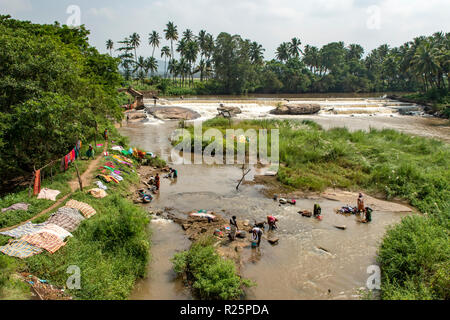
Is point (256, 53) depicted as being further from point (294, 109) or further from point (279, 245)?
point (279, 245)

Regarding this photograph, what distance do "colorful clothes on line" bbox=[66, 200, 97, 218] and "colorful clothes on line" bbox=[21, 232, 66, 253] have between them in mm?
2114

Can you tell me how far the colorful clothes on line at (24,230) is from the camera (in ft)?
30.6

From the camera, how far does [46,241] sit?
359 inches

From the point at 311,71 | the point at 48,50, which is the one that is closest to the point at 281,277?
the point at 48,50

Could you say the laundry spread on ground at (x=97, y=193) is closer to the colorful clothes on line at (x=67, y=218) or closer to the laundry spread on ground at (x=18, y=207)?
the colorful clothes on line at (x=67, y=218)

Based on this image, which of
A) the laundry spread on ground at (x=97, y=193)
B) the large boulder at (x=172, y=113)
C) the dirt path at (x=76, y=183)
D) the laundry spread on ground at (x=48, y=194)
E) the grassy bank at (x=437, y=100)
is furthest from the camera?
the grassy bank at (x=437, y=100)

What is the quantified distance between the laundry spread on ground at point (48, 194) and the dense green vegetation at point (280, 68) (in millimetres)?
49004

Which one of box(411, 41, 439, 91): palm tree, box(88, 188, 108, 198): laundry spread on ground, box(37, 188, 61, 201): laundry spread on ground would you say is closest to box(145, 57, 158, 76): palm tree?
box(411, 41, 439, 91): palm tree

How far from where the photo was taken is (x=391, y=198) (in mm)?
16219

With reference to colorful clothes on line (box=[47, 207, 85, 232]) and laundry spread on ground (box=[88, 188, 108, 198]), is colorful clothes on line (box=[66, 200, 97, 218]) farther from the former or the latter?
laundry spread on ground (box=[88, 188, 108, 198])

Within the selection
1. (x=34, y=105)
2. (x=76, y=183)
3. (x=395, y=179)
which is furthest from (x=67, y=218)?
(x=395, y=179)

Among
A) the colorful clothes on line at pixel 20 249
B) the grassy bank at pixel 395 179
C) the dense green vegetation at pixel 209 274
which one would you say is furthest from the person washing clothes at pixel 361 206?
the colorful clothes on line at pixel 20 249

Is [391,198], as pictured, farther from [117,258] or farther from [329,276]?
[117,258]
